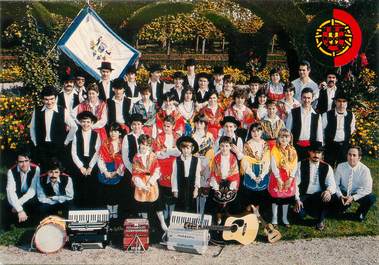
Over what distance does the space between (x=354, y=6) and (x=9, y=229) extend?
8105 mm

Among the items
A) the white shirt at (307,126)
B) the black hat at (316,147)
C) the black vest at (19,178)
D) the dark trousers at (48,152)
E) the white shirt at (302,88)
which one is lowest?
the black vest at (19,178)

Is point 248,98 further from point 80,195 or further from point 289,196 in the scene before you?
point 80,195

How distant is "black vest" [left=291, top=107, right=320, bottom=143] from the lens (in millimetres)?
7520

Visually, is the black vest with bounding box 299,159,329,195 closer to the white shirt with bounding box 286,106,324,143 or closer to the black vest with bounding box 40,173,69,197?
the white shirt with bounding box 286,106,324,143

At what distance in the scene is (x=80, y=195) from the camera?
7.16 m

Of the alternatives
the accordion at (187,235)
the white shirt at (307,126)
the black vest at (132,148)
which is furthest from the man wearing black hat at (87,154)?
the white shirt at (307,126)

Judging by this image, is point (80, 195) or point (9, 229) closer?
point (9, 229)

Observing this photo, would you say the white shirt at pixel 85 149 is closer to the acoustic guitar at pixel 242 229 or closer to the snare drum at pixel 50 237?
the snare drum at pixel 50 237

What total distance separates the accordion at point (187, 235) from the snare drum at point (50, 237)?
1.43m

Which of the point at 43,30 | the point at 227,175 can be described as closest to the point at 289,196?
the point at 227,175

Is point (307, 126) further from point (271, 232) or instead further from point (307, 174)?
point (271, 232)

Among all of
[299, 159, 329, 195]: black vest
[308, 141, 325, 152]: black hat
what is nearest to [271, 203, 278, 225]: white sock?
[299, 159, 329, 195]: black vest

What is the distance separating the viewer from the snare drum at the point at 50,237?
6098 mm

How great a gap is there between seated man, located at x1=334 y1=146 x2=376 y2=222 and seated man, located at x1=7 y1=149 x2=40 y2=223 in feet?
15.1
